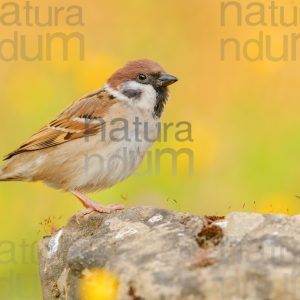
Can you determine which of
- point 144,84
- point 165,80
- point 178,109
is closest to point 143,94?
point 144,84

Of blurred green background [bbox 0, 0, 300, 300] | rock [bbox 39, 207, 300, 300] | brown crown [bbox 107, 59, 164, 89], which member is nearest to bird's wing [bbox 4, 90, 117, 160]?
brown crown [bbox 107, 59, 164, 89]

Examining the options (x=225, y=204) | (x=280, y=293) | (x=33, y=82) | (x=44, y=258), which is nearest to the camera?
(x=280, y=293)

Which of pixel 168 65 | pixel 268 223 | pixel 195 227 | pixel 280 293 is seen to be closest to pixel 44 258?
pixel 195 227

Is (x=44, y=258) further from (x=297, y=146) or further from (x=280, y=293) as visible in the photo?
(x=297, y=146)

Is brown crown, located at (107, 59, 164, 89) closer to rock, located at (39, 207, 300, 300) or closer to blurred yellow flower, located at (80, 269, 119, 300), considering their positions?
rock, located at (39, 207, 300, 300)

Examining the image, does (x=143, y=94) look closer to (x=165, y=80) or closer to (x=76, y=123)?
(x=165, y=80)

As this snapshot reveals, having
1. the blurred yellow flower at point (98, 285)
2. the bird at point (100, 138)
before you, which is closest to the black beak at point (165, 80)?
the bird at point (100, 138)
